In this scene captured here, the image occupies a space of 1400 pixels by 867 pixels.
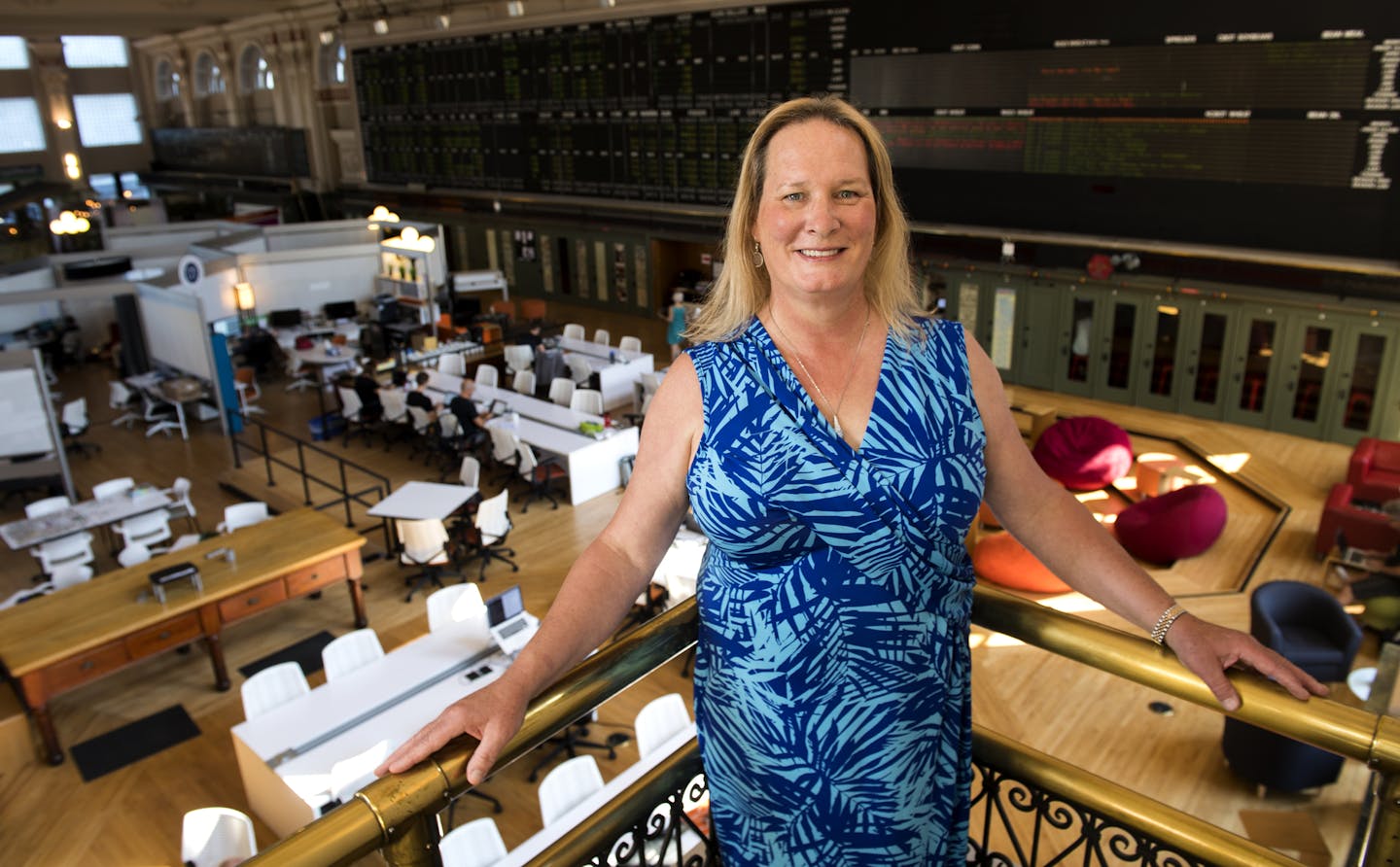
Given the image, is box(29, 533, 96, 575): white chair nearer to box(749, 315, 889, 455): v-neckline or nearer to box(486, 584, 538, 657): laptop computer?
box(486, 584, 538, 657): laptop computer

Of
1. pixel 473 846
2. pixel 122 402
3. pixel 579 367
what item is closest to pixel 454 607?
pixel 473 846

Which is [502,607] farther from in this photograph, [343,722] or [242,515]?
[242,515]

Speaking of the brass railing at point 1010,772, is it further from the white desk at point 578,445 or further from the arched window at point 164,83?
the arched window at point 164,83

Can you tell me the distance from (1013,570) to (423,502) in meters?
5.75

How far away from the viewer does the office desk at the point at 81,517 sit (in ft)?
29.2

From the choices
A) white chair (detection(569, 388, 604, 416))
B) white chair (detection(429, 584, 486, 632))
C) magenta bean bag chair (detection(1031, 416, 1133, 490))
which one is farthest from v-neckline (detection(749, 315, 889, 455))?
white chair (detection(569, 388, 604, 416))

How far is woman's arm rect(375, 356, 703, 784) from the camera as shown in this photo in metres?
1.40

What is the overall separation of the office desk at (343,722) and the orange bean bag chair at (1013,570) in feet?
15.5

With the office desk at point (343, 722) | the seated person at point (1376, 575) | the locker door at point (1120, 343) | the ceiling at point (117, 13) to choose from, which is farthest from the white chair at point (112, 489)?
the ceiling at point (117, 13)

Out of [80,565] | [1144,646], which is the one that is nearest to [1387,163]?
[1144,646]

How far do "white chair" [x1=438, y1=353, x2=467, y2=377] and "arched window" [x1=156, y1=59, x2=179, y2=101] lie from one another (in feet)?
84.3

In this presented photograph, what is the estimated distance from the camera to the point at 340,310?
1725 centimetres

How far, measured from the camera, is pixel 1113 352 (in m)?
13.4

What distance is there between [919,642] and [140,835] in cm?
646
